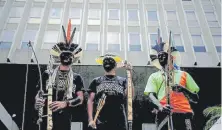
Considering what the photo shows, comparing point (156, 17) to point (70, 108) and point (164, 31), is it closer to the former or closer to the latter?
point (164, 31)

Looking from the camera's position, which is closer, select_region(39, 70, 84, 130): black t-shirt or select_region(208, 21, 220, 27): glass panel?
select_region(39, 70, 84, 130): black t-shirt

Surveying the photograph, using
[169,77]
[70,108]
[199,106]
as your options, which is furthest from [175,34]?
[70,108]

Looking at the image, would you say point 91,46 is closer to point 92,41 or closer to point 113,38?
point 92,41

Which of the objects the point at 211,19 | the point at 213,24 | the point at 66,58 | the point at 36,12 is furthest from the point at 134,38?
the point at 66,58

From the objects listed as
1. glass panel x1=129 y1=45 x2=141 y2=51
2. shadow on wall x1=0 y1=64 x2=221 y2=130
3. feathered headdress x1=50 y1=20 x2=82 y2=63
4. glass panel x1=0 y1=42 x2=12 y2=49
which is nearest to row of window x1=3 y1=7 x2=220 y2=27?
glass panel x1=0 y1=42 x2=12 y2=49

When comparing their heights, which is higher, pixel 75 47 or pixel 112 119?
pixel 75 47

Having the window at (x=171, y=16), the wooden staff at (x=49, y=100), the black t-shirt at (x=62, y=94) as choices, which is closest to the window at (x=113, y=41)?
the window at (x=171, y=16)

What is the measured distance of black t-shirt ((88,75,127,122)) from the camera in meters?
8.92

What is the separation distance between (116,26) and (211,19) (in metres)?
4.64

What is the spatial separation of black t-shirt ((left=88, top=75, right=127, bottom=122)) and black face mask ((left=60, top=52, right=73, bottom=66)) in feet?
2.55

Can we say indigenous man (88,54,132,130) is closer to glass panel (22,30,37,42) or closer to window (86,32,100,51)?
window (86,32,100,51)

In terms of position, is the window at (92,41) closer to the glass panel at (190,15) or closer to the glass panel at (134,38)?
the glass panel at (134,38)

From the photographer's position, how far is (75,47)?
31.5 ft

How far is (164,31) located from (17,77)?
8.26 m
